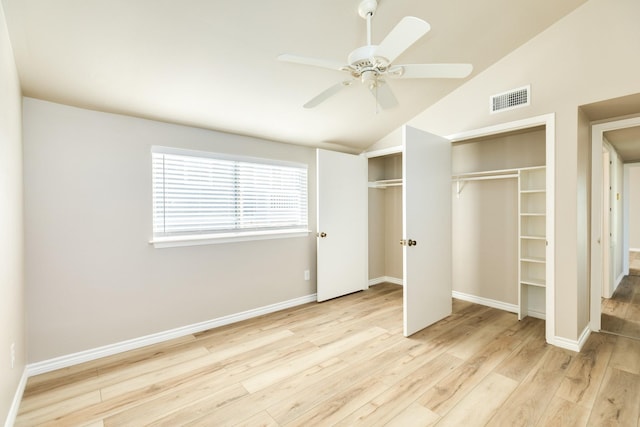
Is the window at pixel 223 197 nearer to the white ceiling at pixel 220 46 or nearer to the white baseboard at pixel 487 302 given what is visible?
the white ceiling at pixel 220 46

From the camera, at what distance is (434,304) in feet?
10.4

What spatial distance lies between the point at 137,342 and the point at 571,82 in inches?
176

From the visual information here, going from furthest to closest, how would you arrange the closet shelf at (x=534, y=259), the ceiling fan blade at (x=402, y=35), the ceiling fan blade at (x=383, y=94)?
the closet shelf at (x=534, y=259), the ceiling fan blade at (x=383, y=94), the ceiling fan blade at (x=402, y=35)

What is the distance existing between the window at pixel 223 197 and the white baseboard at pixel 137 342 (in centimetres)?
89

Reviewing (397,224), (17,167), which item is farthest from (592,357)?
(17,167)

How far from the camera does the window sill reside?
9.23 ft

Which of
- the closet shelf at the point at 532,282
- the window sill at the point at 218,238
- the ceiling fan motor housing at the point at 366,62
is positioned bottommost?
the closet shelf at the point at 532,282

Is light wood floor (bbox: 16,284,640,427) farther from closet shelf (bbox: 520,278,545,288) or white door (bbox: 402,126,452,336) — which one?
closet shelf (bbox: 520,278,545,288)

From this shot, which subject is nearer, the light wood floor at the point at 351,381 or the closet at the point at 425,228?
the light wood floor at the point at 351,381

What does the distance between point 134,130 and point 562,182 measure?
3858 millimetres

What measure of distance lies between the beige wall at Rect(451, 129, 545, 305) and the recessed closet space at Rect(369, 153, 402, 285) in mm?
981

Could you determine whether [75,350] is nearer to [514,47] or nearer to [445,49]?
[445,49]

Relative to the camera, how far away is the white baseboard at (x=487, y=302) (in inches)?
139

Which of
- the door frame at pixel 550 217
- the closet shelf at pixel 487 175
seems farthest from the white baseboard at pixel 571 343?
the closet shelf at pixel 487 175
